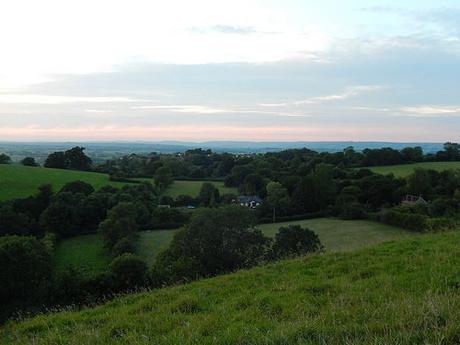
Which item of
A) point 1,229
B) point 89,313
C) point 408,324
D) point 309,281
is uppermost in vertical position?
point 408,324

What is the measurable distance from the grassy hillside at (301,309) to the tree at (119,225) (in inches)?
1543

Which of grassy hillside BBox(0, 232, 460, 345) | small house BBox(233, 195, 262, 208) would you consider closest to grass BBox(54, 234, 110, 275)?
small house BBox(233, 195, 262, 208)

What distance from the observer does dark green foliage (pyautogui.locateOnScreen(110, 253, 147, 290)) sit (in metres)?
28.7

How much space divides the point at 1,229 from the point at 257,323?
176 feet

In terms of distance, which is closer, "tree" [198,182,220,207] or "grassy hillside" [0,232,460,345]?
"grassy hillside" [0,232,460,345]

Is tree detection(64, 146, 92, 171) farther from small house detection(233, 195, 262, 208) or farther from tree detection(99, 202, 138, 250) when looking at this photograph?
tree detection(99, 202, 138, 250)

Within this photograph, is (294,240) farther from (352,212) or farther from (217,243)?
(352,212)

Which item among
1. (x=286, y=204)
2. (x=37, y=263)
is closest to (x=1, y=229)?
(x=37, y=263)

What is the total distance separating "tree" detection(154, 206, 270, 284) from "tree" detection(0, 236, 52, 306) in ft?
26.4

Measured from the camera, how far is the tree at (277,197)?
65.8 meters

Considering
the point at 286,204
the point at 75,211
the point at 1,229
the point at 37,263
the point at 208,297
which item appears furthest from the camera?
the point at 286,204

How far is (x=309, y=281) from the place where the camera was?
9.84m

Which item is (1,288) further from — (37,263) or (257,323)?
(257,323)

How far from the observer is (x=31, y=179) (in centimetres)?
7462
